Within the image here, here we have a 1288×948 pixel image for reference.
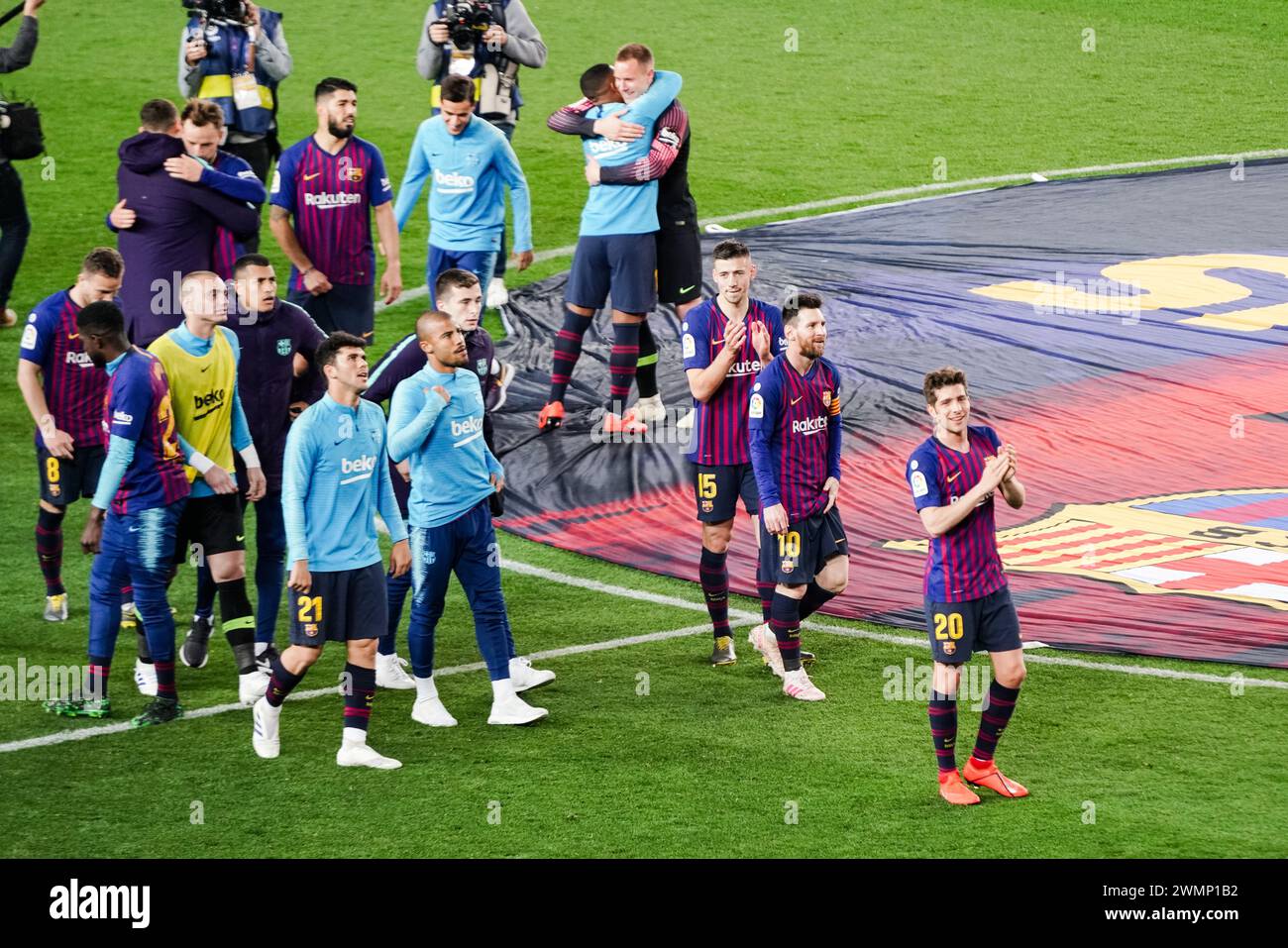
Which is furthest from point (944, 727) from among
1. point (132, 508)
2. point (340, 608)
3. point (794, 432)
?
point (132, 508)

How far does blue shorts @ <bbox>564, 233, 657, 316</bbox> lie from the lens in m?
11.9

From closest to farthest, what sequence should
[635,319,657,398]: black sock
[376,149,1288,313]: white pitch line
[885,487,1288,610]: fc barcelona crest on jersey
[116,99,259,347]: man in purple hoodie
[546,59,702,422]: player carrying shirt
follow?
[885,487,1288,610]: fc barcelona crest on jersey → [116,99,259,347]: man in purple hoodie → [546,59,702,422]: player carrying shirt → [635,319,657,398]: black sock → [376,149,1288,313]: white pitch line

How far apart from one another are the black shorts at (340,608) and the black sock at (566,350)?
15.5 feet

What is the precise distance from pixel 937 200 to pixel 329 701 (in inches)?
421

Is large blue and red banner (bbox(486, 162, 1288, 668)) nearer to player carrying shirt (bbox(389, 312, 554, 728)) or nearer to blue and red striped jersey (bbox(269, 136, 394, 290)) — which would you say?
blue and red striped jersey (bbox(269, 136, 394, 290))

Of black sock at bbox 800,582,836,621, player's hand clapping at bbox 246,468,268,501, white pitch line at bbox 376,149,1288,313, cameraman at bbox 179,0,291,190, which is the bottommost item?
black sock at bbox 800,582,836,621

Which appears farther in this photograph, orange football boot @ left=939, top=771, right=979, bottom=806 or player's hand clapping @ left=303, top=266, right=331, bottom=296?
player's hand clapping @ left=303, top=266, right=331, bottom=296

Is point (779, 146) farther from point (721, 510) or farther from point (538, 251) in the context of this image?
point (721, 510)

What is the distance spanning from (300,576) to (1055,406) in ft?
20.7

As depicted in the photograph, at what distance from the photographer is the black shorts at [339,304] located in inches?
433

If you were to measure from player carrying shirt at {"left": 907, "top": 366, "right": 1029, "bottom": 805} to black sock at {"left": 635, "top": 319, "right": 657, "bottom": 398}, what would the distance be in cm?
525

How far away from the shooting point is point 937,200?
17.6 metres

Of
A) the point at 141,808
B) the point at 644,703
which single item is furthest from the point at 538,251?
the point at 141,808

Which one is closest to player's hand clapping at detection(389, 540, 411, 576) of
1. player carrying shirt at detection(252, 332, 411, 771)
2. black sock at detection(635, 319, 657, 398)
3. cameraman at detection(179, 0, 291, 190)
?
player carrying shirt at detection(252, 332, 411, 771)
